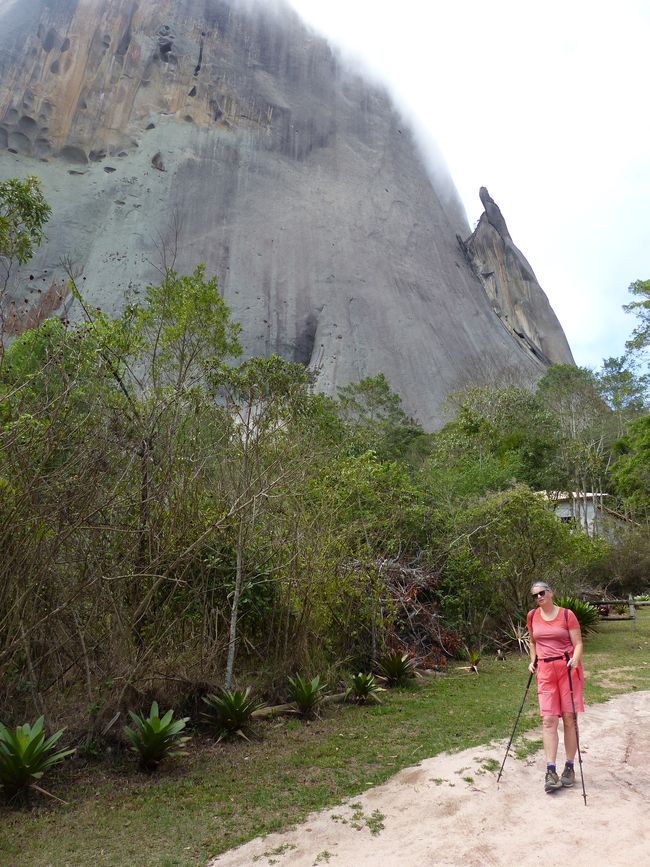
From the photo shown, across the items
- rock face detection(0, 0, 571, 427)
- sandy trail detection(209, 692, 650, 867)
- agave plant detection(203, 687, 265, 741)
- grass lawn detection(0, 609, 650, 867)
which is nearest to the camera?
sandy trail detection(209, 692, 650, 867)

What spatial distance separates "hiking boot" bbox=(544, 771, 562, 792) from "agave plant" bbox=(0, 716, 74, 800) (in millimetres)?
3669

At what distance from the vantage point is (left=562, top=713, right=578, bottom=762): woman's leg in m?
4.36

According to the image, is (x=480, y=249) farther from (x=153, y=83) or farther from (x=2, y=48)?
(x=2, y=48)

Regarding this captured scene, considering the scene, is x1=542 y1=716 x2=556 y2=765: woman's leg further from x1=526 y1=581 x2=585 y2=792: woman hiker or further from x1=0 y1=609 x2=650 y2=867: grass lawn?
x1=0 y1=609 x2=650 y2=867: grass lawn

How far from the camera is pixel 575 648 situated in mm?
4391

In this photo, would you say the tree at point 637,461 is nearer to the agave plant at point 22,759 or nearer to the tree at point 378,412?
the tree at point 378,412

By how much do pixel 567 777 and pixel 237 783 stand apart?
2583 millimetres

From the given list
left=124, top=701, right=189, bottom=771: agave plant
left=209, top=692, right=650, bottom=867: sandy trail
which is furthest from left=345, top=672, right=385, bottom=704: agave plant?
left=124, top=701, right=189, bottom=771: agave plant

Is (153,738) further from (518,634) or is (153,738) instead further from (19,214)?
(518,634)

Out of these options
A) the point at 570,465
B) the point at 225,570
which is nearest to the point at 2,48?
the point at 570,465

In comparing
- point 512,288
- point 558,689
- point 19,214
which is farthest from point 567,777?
point 512,288

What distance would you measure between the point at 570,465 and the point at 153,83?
44279mm

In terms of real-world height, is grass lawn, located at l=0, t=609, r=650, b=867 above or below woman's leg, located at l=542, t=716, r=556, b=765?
below

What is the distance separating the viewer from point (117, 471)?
221 inches
